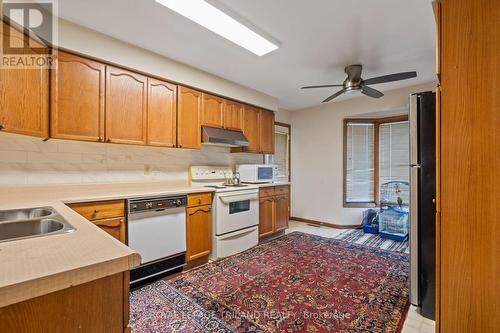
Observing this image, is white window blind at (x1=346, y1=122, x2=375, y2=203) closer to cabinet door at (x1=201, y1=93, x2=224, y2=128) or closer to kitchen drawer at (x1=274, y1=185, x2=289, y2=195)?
kitchen drawer at (x1=274, y1=185, x2=289, y2=195)

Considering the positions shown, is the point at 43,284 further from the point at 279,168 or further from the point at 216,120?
the point at 279,168

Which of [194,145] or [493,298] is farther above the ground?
[194,145]

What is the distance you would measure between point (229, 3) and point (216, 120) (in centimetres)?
169

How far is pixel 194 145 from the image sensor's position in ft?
10.1

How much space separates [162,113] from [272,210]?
2284 mm

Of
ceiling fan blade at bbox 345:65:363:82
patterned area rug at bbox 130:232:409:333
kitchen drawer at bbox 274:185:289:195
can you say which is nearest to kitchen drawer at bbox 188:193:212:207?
patterned area rug at bbox 130:232:409:333

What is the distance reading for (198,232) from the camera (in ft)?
9.32

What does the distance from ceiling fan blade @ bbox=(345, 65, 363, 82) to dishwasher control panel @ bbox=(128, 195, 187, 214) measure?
257 centimetres

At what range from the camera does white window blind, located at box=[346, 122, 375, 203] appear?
4.74 metres

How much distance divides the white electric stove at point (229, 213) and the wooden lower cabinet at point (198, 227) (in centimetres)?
8

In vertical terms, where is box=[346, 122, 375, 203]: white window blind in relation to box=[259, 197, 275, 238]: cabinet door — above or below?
above

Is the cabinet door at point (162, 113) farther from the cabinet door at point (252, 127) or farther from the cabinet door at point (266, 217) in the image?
the cabinet door at point (266, 217)

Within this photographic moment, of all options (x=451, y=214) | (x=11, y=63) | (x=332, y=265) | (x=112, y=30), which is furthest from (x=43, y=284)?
(x=332, y=265)

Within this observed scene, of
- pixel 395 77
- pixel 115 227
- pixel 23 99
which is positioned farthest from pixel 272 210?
pixel 23 99
